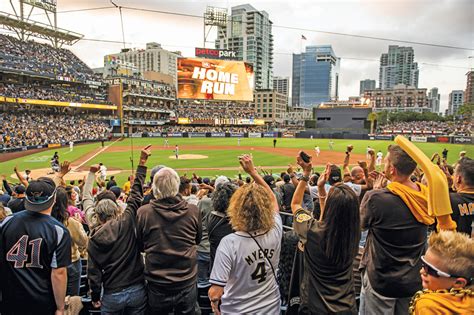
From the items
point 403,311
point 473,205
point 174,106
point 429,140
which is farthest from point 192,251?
point 174,106

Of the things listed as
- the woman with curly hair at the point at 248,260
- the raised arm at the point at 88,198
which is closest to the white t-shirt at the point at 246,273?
the woman with curly hair at the point at 248,260

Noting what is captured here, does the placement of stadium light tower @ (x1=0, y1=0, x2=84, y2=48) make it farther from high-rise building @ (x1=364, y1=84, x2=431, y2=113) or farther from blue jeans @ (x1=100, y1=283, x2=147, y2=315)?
high-rise building @ (x1=364, y1=84, x2=431, y2=113)

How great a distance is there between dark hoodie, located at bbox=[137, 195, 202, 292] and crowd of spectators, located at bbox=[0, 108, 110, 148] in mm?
40386

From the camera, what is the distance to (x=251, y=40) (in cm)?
15750

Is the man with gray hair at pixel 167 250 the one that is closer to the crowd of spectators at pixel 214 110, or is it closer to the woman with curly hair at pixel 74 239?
the woman with curly hair at pixel 74 239

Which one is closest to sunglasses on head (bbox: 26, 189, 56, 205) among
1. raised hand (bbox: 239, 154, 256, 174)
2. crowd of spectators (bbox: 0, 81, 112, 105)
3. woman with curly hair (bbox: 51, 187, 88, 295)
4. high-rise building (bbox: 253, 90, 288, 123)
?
woman with curly hair (bbox: 51, 187, 88, 295)

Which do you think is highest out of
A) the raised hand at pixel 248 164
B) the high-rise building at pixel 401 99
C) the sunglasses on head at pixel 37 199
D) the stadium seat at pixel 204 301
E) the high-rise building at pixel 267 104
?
the high-rise building at pixel 401 99

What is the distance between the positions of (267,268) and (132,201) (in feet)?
5.70

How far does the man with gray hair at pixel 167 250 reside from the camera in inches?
129

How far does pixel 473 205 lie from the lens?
12.4 ft

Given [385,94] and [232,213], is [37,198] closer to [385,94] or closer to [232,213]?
[232,213]

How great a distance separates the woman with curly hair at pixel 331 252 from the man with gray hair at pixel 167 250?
50.0 inches

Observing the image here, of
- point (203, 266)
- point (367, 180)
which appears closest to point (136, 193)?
point (203, 266)

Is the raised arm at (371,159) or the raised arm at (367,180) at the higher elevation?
the raised arm at (371,159)
